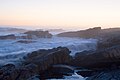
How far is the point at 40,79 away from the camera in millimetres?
20156

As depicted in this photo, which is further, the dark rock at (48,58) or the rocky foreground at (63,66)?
the dark rock at (48,58)

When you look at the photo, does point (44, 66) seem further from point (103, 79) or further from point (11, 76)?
point (103, 79)

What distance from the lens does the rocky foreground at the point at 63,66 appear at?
19250mm

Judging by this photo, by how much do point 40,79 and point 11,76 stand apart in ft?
7.02

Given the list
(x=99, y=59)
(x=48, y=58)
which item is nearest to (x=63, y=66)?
(x=48, y=58)

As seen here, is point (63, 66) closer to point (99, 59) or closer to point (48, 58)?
point (48, 58)

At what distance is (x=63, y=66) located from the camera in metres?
23.7

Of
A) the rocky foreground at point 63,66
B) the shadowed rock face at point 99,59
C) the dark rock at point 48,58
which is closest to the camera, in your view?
the rocky foreground at point 63,66

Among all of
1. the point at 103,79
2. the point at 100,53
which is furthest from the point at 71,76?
the point at 100,53

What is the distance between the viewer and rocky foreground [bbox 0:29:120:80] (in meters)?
19.2

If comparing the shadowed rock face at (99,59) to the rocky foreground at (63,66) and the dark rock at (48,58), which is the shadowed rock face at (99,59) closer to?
the rocky foreground at (63,66)

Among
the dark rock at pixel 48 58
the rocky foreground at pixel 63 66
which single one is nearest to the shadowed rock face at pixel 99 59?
the rocky foreground at pixel 63 66

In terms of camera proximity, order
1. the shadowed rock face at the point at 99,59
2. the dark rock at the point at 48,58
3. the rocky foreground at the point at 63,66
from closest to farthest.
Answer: the rocky foreground at the point at 63,66
the dark rock at the point at 48,58
the shadowed rock face at the point at 99,59

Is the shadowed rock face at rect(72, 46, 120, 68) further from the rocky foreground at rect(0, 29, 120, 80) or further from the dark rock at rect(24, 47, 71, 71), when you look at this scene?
the dark rock at rect(24, 47, 71, 71)
